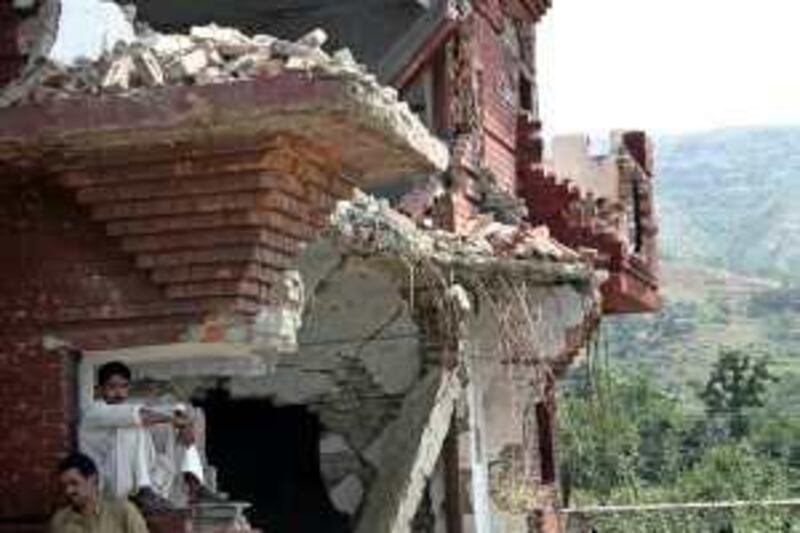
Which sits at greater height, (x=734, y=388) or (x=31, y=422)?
(x=734, y=388)

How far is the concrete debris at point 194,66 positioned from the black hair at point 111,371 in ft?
4.02

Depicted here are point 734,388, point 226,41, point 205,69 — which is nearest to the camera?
point 205,69

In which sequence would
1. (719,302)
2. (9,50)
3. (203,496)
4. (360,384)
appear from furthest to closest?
(719,302) < (360,384) < (203,496) < (9,50)

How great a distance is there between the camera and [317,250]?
35.9 feet

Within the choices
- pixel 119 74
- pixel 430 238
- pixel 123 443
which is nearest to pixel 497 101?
pixel 430 238

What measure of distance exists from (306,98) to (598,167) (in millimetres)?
12130

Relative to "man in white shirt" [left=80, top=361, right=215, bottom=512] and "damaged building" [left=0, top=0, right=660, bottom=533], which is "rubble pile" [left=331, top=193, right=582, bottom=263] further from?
"man in white shirt" [left=80, top=361, right=215, bottom=512]

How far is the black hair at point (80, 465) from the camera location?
7.08 metres

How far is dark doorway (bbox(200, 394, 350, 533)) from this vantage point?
13.1m

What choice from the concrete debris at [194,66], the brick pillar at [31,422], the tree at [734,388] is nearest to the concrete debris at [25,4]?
the concrete debris at [194,66]

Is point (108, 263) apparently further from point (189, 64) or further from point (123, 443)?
point (189, 64)

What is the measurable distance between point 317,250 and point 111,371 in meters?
3.44

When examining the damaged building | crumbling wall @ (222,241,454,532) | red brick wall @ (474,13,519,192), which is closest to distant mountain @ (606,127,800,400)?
red brick wall @ (474,13,519,192)

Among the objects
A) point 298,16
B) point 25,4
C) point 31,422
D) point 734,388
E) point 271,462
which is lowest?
point 271,462
